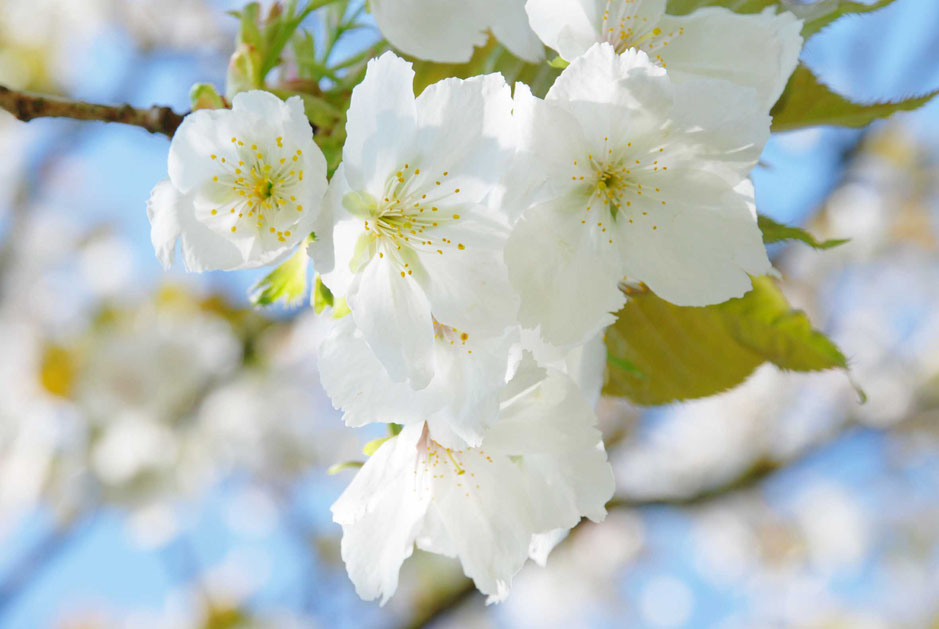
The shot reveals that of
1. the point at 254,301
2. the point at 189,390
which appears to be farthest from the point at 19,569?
the point at 254,301

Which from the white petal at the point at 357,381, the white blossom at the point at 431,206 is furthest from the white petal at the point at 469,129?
the white petal at the point at 357,381

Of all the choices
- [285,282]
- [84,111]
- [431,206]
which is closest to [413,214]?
[431,206]

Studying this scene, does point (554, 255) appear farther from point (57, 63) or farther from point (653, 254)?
point (57, 63)

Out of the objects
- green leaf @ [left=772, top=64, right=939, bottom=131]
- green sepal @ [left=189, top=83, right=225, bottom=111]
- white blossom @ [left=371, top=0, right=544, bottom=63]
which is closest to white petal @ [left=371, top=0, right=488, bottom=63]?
white blossom @ [left=371, top=0, right=544, bottom=63]

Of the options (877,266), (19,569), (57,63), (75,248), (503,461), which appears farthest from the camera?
(877,266)

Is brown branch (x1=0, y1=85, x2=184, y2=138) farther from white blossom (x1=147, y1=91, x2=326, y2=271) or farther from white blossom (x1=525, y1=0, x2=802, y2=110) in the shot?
white blossom (x1=525, y1=0, x2=802, y2=110)
